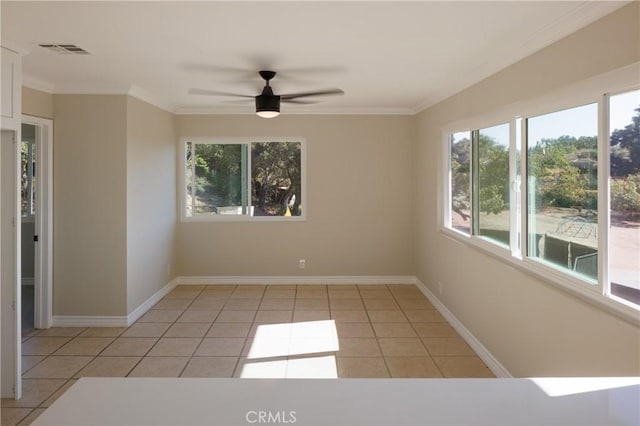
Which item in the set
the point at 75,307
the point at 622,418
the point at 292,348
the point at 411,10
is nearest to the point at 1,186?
the point at 75,307

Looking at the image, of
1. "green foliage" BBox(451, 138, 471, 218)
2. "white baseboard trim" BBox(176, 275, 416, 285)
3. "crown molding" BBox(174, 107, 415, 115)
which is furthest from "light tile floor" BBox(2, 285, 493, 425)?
"crown molding" BBox(174, 107, 415, 115)

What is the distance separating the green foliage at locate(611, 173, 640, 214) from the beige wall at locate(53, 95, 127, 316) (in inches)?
160

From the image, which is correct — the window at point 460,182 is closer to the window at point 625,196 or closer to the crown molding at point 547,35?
the crown molding at point 547,35

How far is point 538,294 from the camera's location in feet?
8.73

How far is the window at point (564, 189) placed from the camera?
89.7 inches

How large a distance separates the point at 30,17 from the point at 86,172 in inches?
81.0

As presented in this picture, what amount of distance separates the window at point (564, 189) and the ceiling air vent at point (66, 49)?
10.6ft

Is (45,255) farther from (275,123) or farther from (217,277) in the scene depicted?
(275,123)

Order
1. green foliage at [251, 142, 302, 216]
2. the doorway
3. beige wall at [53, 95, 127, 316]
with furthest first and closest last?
green foliage at [251, 142, 302, 216]
beige wall at [53, 95, 127, 316]
the doorway

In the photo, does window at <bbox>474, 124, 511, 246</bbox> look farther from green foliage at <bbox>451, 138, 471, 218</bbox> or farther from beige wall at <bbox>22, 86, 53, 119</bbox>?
beige wall at <bbox>22, 86, 53, 119</bbox>

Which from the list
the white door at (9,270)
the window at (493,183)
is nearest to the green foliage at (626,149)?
the window at (493,183)

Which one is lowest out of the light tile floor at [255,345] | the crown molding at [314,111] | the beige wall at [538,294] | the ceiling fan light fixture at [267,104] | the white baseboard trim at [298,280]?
the light tile floor at [255,345]

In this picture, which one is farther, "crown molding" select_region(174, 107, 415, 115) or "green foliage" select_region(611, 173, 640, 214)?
Result: "crown molding" select_region(174, 107, 415, 115)

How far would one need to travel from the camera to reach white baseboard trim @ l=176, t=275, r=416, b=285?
5848 millimetres
